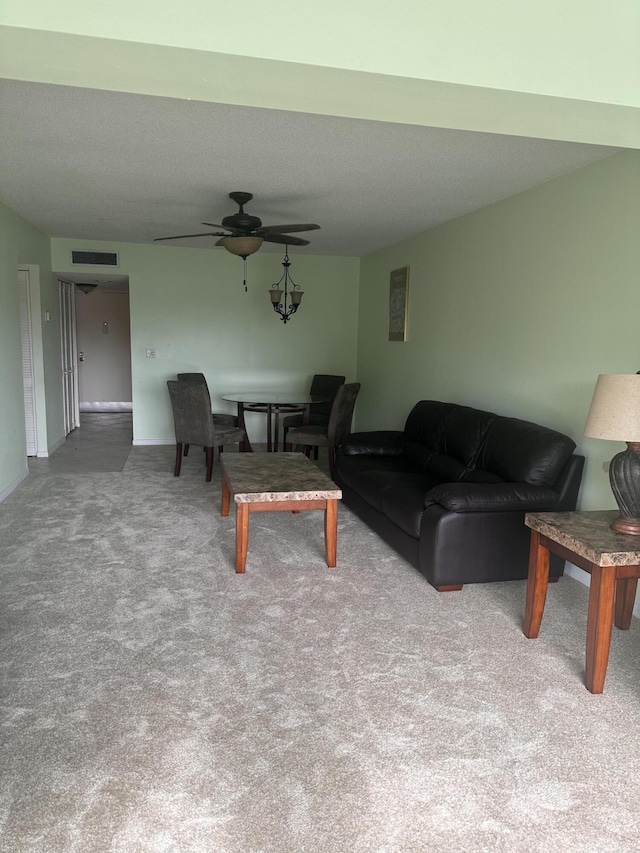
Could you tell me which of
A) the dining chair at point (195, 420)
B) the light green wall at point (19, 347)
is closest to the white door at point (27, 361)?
the light green wall at point (19, 347)

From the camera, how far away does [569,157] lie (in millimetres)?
3229

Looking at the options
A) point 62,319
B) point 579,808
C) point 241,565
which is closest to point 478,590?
point 241,565

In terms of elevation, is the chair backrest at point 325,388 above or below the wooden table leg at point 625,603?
above

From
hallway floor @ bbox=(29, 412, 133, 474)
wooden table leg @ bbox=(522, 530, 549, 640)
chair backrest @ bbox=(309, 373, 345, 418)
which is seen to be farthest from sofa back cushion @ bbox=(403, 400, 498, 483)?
hallway floor @ bbox=(29, 412, 133, 474)

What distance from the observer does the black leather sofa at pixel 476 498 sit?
123 inches

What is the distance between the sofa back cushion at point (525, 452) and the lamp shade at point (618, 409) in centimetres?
Answer: 84

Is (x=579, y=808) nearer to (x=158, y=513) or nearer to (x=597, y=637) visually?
(x=597, y=637)

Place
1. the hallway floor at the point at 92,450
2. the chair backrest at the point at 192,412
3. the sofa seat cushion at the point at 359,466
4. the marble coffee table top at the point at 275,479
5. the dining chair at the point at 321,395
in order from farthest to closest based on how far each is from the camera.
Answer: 1. the dining chair at the point at 321,395
2. the hallway floor at the point at 92,450
3. the chair backrest at the point at 192,412
4. the sofa seat cushion at the point at 359,466
5. the marble coffee table top at the point at 275,479

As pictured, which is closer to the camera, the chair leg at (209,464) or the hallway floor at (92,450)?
the chair leg at (209,464)

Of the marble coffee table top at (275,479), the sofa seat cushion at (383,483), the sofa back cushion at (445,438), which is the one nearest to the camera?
the marble coffee table top at (275,479)

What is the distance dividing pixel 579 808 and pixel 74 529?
11.0 ft

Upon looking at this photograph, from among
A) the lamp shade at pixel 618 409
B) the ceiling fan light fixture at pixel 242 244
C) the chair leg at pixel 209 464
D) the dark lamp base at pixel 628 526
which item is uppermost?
the ceiling fan light fixture at pixel 242 244

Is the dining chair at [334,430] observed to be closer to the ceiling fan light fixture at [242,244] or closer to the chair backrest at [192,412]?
the chair backrest at [192,412]

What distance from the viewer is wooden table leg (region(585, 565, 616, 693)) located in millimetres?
2229
